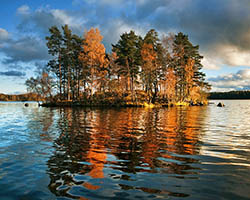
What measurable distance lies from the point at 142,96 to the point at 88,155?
4807cm

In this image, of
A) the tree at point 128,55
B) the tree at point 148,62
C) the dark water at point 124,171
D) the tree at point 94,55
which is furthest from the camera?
the tree at point 128,55

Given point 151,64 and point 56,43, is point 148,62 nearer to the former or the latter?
point 151,64

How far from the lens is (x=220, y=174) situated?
5352 mm

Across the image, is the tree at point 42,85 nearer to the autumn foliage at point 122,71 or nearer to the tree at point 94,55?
the autumn foliage at point 122,71

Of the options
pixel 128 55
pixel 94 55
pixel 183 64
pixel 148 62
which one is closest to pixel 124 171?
pixel 148 62

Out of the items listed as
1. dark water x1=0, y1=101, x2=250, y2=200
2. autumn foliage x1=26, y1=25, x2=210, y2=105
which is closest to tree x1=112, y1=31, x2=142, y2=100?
autumn foliage x1=26, y1=25, x2=210, y2=105

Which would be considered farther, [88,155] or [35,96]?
[35,96]

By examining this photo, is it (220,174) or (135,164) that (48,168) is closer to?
(135,164)

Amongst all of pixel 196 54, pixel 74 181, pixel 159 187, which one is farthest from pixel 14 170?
pixel 196 54

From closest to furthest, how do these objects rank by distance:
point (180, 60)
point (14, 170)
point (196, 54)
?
point (14, 170), point (180, 60), point (196, 54)

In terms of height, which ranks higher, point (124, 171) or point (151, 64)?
point (151, 64)

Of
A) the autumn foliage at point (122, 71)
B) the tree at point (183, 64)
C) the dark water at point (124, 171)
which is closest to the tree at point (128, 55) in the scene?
the autumn foliage at point (122, 71)

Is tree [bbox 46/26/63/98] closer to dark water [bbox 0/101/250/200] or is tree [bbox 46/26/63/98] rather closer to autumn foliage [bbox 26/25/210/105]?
autumn foliage [bbox 26/25/210/105]

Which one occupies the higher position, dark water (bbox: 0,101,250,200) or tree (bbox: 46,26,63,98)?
tree (bbox: 46,26,63,98)
